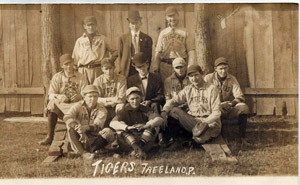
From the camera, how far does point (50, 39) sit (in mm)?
→ 6930

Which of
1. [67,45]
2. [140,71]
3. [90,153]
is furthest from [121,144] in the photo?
[67,45]

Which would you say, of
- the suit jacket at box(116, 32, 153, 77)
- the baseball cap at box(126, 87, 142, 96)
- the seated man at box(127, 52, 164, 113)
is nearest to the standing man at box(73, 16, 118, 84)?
the suit jacket at box(116, 32, 153, 77)

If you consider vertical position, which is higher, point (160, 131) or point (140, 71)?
point (140, 71)

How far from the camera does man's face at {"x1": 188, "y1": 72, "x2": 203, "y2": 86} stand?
22.6 ft

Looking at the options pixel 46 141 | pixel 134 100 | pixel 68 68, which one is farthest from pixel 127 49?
pixel 46 141

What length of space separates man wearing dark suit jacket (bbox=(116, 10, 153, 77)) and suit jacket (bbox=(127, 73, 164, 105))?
120 mm

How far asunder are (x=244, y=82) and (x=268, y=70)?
405 millimetres

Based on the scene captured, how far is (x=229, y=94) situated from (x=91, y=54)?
2132mm

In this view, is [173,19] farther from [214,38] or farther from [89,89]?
[89,89]

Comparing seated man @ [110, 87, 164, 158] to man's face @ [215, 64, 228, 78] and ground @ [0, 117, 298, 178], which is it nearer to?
ground @ [0, 117, 298, 178]

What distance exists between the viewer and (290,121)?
7.09 m

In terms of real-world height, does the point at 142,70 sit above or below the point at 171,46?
below

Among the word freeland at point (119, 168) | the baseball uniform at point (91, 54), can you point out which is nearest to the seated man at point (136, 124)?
the word freeland at point (119, 168)

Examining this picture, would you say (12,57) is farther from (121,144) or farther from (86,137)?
(121,144)
